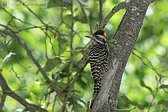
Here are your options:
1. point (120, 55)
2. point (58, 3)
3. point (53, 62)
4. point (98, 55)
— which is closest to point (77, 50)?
point (53, 62)

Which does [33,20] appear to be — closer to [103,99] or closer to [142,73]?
[142,73]

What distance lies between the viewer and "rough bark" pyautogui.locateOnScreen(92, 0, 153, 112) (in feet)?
13.4

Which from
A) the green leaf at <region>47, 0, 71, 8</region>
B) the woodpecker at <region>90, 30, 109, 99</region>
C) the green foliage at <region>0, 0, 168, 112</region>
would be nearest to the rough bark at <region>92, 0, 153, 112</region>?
the woodpecker at <region>90, 30, 109, 99</region>

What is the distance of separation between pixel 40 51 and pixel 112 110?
534cm

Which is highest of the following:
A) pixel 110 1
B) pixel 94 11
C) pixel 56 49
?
pixel 110 1

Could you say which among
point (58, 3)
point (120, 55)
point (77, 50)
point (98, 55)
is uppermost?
point (58, 3)

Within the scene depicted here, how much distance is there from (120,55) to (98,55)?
786 millimetres

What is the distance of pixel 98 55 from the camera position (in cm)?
496

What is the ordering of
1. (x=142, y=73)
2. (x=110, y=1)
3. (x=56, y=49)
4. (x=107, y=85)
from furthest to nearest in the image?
(x=142, y=73)
(x=110, y=1)
(x=56, y=49)
(x=107, y=85)

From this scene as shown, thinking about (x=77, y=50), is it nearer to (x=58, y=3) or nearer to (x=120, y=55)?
(x=58, y=3)

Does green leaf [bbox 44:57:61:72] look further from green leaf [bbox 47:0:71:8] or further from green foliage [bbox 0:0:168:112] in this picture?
green leaf [bbox 47:0:71:8]

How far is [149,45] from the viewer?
959 cm

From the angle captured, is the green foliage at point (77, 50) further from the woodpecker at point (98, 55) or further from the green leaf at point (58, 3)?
the woodpecker at point (98, 55)

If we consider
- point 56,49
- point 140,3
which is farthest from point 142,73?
point 140,3
